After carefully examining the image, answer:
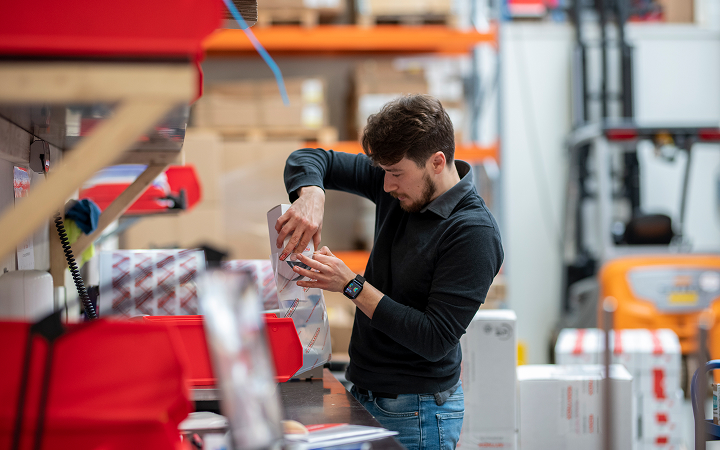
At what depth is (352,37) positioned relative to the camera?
5008 millimetres

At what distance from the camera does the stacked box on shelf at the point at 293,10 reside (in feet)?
16.3

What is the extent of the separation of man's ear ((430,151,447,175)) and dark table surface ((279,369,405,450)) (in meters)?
0.74

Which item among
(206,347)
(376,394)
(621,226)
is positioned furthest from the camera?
(621,226)

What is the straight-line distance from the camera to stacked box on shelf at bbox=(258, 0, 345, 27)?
496 centimetres

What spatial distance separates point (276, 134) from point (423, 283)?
3.43 m

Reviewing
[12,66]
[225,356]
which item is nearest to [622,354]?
[225,356]

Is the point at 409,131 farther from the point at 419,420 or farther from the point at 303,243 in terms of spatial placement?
the point at 419,420

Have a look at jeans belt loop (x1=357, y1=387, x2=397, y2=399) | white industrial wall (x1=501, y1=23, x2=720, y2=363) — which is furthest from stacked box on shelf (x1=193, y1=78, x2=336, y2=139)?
jeans belt loop (x1=357, y1=387, x2=397, y2=399)

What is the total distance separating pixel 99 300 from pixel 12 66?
134 centimetres

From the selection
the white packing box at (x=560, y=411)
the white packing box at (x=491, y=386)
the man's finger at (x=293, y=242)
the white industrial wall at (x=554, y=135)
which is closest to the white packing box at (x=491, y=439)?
the white packing box at (x=491, y=386)

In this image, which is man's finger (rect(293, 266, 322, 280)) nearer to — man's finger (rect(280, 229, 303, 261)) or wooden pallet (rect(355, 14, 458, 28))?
man's finger (rect(280, 229, 303, 261))

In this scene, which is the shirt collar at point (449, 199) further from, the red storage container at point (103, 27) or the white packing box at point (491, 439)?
the white packing box at point (491, 439)

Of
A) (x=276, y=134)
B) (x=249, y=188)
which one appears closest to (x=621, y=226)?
(x=276, y=134)

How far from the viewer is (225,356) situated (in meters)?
0.86
